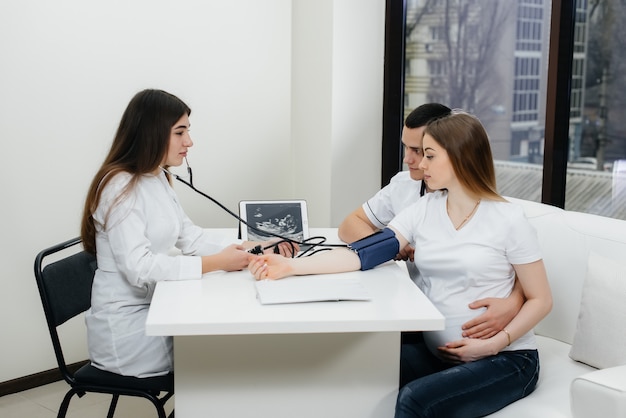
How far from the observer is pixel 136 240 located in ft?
5.88

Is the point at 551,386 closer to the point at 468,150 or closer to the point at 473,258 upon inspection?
the point at 473,258

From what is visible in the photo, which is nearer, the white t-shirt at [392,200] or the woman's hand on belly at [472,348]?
the woman's hand on belly at [472,348]

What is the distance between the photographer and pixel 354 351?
5.67 feet

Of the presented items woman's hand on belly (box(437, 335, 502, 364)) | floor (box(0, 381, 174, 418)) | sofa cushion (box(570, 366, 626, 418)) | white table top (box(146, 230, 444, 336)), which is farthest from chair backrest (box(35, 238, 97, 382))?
sofa cushion (box(570, 366, 626, 418))

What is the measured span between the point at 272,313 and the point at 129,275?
463 mm

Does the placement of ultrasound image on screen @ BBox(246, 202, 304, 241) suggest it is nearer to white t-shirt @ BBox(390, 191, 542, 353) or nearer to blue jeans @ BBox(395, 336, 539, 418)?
white t-shirt @ BBox(390, 191, 542, 353)

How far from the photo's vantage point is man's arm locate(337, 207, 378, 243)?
2223 mm

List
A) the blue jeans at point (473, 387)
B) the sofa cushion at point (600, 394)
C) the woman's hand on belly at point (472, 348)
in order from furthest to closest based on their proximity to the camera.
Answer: the woman's hand on belly at point (472, 348)
the blue jeans at point (473, 387)
the sofa cushion at point (600, 394)

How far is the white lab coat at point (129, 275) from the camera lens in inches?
70.4

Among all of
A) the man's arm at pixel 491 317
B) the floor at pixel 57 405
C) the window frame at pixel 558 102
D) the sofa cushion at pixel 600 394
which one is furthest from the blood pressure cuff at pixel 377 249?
the floor at pixel 57 405

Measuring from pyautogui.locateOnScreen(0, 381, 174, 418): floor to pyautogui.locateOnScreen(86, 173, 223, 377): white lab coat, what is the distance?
84 cm

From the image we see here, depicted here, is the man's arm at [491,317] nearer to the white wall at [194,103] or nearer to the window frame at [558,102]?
the window frame at [558,102]

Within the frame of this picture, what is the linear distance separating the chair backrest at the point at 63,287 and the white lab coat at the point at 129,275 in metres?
0.06

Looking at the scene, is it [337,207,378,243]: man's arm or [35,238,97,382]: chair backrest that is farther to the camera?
[337,207,378,243]: man's arm
